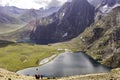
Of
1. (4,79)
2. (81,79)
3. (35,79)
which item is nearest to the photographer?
Answer: (4,79)

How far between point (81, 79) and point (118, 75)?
33.0 feet

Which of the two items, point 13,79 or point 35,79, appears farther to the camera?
point 35,79

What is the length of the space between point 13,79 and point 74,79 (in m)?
16.3

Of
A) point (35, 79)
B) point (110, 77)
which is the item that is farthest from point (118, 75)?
point (35, 79)

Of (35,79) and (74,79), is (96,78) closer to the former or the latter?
(74,79)

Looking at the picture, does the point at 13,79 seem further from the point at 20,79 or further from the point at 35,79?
the point at 35,79

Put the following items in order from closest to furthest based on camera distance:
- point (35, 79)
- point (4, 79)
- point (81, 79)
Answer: point (4, 79) < point (81, 79) < point (35, 79)

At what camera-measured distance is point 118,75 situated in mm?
66688

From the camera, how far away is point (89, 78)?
69.9 meters

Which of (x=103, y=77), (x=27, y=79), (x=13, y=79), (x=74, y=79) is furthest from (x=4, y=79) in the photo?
(x=103, y=77)

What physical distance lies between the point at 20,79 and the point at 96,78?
19.9 metres

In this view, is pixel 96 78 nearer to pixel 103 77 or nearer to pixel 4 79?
pixel 103 77

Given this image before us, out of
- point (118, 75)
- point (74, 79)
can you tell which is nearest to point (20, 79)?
point (74, 79)

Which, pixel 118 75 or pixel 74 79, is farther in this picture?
pixel 74 79
